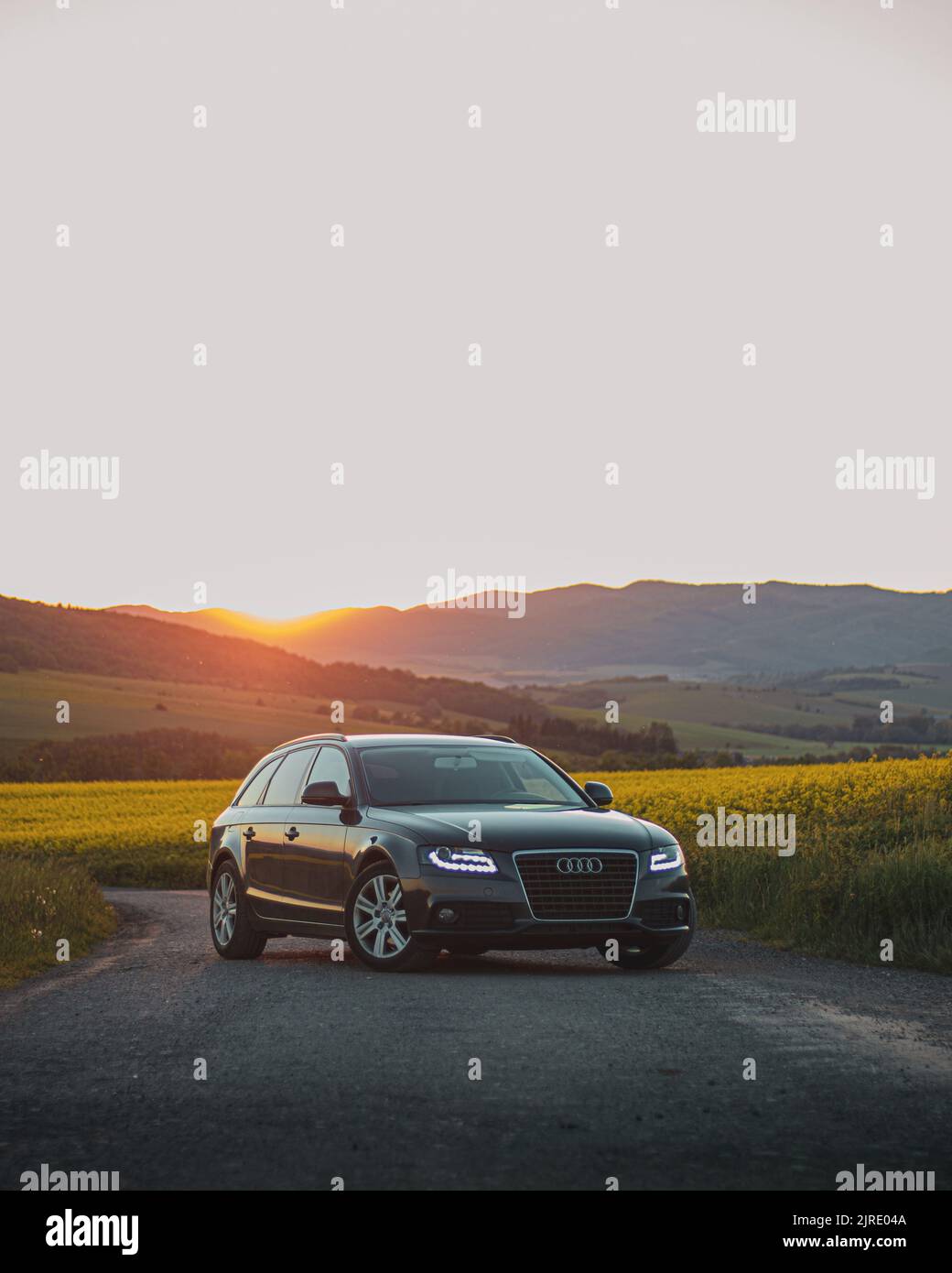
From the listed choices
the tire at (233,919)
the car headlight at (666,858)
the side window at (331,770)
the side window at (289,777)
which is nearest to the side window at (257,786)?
the side window at (289,777)

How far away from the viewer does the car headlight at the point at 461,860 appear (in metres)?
11.7

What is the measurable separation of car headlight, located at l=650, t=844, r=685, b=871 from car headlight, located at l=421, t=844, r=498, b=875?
1285 millimetres

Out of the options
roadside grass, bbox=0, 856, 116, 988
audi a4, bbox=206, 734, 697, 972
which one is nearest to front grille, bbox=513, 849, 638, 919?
audi a4, bbox=206, 734, 697, 972

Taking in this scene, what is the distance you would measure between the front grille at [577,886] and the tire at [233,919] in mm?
3388

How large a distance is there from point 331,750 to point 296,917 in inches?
57.2

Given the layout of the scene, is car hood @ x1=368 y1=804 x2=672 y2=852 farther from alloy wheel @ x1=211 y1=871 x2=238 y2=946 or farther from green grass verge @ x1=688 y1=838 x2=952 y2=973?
green grass verge @ x1=688 y1=838 x2=952 y2=973

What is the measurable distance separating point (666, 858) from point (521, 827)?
3.88 ft

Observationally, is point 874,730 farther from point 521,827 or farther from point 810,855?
point 521,827

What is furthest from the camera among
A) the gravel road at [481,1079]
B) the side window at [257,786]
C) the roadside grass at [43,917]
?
the side window at [257,786]

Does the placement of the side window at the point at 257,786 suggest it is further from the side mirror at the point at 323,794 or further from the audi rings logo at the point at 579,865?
the audi rings logo at the point at 579,865

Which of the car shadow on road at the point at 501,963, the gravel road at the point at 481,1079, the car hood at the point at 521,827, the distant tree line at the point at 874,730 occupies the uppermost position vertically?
the car hood at the point at 521,827

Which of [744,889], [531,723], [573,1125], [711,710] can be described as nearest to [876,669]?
[711,710]
